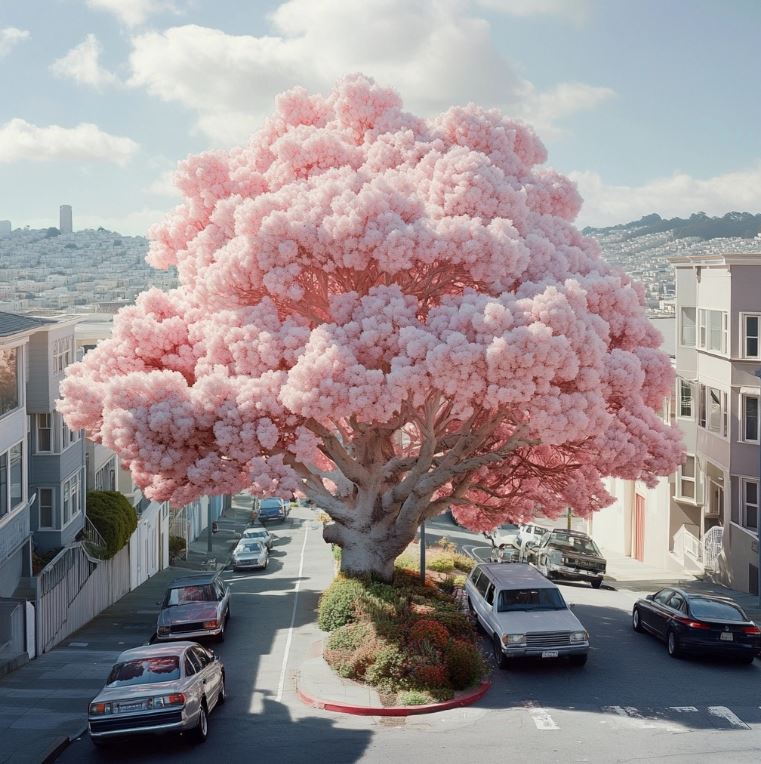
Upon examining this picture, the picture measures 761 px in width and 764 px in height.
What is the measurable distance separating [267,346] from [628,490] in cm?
3366

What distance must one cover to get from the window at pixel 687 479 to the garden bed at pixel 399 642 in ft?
62.8

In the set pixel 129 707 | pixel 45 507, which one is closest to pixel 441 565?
pixel 45 507

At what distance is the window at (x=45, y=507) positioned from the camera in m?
33.5

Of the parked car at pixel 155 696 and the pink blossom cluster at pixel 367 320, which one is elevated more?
the pink blossom cluster at pixel 367 320

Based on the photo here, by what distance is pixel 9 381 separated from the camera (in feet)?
94.0

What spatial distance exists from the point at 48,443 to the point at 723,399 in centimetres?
2331

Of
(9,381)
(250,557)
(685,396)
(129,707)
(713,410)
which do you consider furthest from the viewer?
(250,557)

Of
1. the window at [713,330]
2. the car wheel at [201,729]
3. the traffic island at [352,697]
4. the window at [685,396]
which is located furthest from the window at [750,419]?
the car wheel at [201,729]

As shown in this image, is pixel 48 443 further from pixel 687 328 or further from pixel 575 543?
pixel 687 328

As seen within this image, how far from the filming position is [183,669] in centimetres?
1580

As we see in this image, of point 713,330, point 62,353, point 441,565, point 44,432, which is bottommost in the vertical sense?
point 441,565

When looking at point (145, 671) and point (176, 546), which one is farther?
point (176, 546)

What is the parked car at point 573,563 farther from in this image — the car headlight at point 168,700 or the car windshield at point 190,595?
the car headlight at point 168,700

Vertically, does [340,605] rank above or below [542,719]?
above
